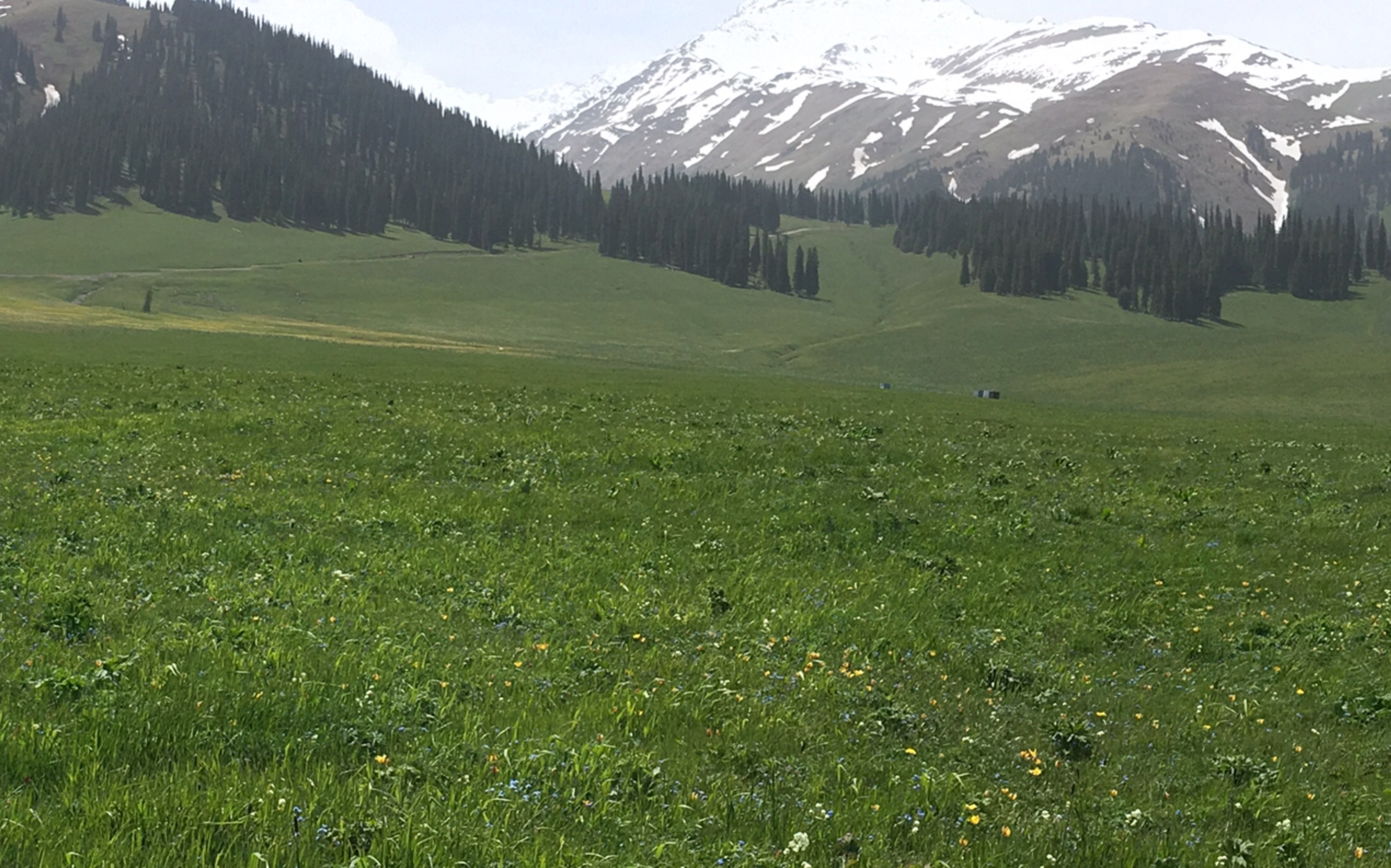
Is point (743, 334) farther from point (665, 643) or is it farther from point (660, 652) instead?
point (660, 652)

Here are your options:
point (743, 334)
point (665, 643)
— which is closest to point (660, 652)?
point (665, 643)

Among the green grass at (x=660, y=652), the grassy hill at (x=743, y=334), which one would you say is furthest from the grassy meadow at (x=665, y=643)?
the grassy hill at (x=743, y=334)

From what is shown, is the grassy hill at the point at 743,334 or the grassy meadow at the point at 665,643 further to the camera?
the grassy hill at the point at 743,334

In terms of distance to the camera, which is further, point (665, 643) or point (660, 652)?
point (665, 643)

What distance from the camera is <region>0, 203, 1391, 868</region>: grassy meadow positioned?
24.1ft

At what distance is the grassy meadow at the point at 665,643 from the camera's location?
7332 mm

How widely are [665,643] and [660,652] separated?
587mm

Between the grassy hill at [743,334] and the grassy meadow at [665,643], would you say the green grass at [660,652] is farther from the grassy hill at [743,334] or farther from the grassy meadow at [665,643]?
the grassy hill at [743,334]

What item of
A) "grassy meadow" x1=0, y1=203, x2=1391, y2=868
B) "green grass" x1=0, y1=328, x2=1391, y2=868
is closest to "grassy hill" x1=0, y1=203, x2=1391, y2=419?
"grassy meadow" x1=0, y1=203, x2=1391, y2=868

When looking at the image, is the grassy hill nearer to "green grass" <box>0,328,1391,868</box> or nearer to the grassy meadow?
the grassy meadow

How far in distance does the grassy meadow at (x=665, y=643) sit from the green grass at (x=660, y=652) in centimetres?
5

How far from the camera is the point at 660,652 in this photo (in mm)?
12422

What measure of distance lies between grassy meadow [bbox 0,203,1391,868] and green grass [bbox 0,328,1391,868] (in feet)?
0.17

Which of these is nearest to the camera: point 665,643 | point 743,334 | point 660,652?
point 660,652
